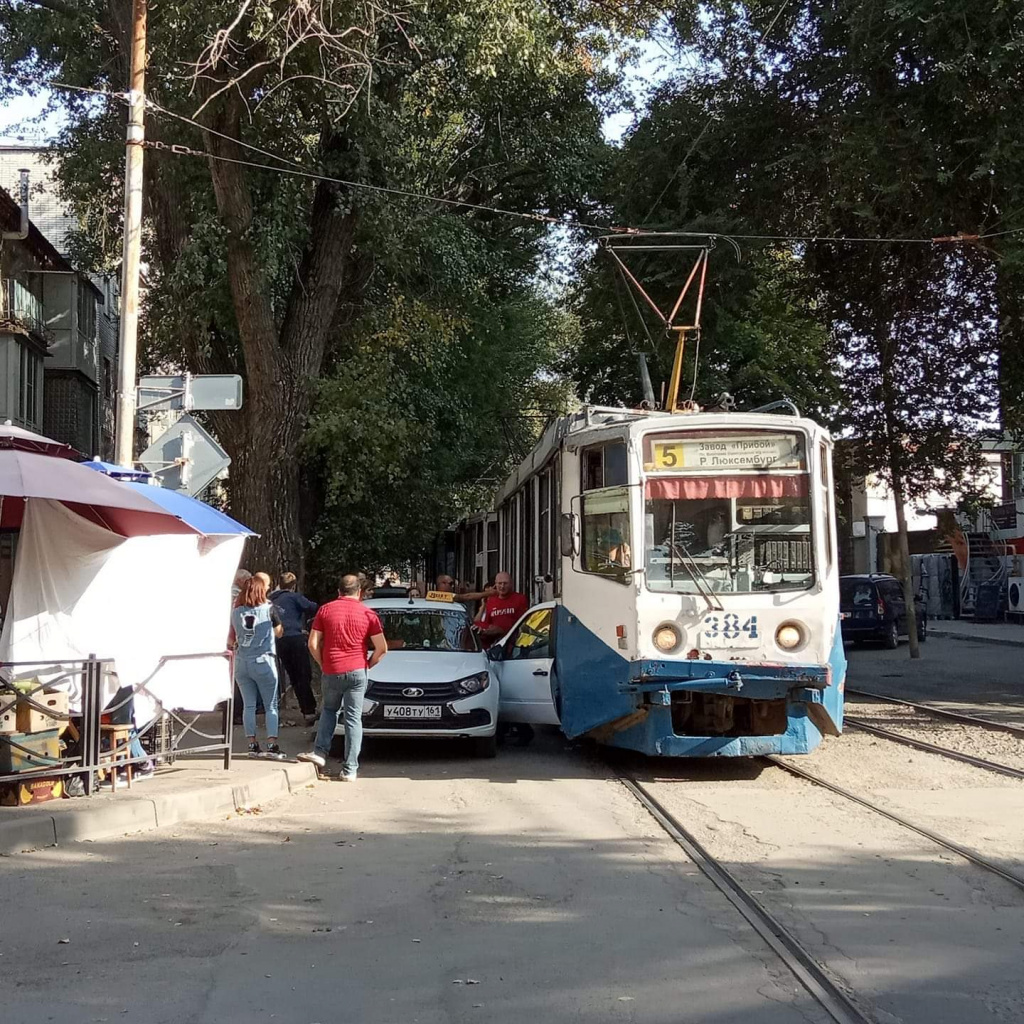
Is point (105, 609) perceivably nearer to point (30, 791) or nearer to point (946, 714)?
point (30, 791)

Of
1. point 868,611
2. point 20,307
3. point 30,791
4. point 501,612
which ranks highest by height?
Answer: point 20,307

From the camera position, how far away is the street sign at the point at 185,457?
11.1 m

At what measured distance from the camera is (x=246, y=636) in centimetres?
1146

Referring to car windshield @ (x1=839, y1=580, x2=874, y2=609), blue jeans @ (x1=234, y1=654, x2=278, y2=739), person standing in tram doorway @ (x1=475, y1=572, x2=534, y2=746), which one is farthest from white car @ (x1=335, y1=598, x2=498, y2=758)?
car windshield @ (x1=839, y1=580, x2=874, y2=609)

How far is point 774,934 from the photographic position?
566cm

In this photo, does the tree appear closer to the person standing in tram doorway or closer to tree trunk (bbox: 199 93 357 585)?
tree trunk (bbox: 199 93 357 585)

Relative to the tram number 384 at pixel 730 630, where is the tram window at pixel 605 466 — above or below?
above

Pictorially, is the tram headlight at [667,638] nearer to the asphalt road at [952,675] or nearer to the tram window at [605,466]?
the tram window at [605,466]

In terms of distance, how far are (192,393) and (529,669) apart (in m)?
4.27

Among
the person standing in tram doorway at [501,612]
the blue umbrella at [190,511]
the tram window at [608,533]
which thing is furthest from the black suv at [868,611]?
the blue umbrella at [190,511]

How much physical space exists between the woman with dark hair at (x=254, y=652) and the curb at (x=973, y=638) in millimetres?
22523

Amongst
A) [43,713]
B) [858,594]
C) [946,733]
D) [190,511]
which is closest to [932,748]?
[946,733]

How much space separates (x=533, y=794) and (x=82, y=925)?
457 centimetres

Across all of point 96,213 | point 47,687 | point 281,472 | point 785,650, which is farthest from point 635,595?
point 96,213
